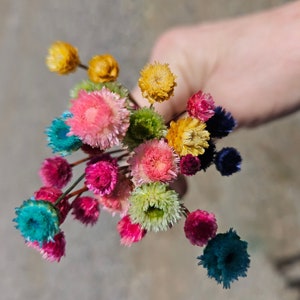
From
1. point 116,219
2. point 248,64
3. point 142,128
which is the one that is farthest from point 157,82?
point 116,219

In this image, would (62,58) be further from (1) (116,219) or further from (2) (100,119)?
(1) (116,219)

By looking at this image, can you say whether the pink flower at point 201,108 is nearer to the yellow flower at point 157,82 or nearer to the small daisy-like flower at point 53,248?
the yellow flower at point 157,82

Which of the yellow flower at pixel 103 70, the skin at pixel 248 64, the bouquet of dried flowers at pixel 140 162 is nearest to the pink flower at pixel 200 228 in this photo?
the bouquet of dried flowers at pixel 140 162

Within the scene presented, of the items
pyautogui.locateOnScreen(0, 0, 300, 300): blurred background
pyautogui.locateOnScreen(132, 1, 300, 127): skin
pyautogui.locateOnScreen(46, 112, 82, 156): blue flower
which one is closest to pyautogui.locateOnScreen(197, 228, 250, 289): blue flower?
pyautogui.locateOnScreen(46, 112, 82, 156): blue flower

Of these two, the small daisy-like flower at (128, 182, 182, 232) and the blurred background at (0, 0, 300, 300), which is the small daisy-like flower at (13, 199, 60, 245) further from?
the blurred background at (0, 0, 300, 300)

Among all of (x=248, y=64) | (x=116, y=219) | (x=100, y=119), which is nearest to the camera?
(x=100, y=119)
